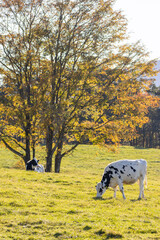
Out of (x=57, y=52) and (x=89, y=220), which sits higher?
(x=57, y=52)

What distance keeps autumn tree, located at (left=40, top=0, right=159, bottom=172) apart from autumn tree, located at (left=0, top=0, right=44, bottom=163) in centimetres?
120

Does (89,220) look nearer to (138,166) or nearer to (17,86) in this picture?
(138,166)

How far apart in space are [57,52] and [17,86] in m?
4.34

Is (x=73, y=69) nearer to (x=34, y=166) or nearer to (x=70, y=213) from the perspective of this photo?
(x=34, y=166)

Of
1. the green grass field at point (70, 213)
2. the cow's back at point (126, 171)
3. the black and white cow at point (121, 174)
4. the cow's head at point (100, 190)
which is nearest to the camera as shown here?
the green grass field at point (70, 213)

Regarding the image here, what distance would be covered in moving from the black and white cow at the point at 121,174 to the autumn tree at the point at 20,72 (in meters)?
10.2

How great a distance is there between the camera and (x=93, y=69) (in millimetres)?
25250

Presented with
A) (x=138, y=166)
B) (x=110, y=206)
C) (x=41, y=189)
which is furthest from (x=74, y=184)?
(x=110, y=206)

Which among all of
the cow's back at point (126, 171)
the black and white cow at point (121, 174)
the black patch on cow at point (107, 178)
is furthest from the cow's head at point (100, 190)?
the cow's back at point (126, 171)

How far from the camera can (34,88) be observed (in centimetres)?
2559

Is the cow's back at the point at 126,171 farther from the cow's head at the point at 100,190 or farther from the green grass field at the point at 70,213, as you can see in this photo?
the green grass field at the point at 70,213

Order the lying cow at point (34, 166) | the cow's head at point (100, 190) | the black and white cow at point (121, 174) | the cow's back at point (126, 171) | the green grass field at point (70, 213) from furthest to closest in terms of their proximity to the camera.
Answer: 1. the lying cow at point (34, 166)
2. the cow's back at point (126, 171)
3. the black and white cow at point (121, 174)
4. the cow's head at point (100, 190)
5. the green grass field at point (70, 213)

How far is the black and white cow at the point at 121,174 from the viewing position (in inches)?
587

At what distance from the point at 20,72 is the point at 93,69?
18.8ft
